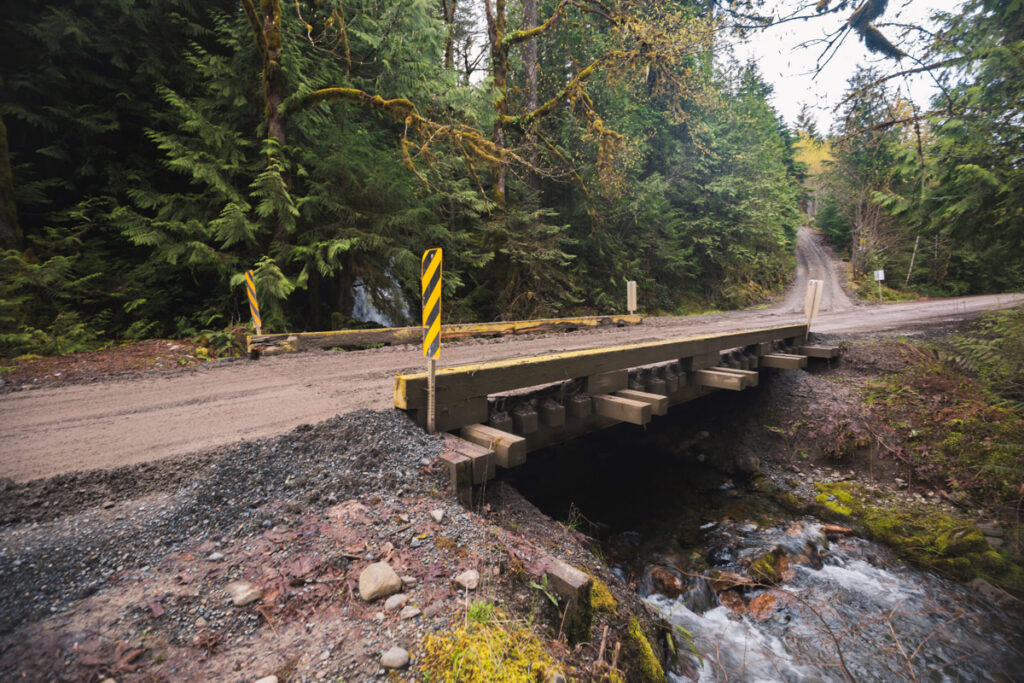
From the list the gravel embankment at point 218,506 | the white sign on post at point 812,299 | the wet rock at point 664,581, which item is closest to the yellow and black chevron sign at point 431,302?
the gravel embankment at point 218,506

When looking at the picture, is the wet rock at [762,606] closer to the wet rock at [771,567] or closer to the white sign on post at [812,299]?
the wet rock at [771,567]

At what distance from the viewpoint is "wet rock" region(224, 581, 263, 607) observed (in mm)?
1838

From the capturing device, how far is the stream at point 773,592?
135 inches

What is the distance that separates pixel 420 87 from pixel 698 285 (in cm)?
1667

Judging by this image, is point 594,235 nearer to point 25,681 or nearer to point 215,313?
point 215,313

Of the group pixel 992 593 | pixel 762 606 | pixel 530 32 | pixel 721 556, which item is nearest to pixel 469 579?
pixel 762 606

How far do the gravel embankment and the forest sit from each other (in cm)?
580

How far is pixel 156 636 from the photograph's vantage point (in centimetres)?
165

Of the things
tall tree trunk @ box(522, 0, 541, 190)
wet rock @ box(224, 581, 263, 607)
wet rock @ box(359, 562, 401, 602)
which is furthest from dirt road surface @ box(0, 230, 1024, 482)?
tall tree trunk @ box(522, 0, 541, 190)

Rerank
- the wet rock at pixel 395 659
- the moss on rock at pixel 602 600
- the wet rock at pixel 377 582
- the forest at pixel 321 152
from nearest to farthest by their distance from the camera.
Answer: the wet rock at pixel 395 659
the wet rock at pixel 377 582
the moss on rock at pixel 602 600
the forest at pixel 321 152

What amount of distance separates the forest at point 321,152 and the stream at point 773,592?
550cm

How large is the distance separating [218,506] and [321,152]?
911 centimetres

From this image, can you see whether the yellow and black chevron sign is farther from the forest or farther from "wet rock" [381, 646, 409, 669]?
Answer: the forest

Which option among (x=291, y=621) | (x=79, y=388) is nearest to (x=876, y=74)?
(x=291, y=621)
